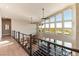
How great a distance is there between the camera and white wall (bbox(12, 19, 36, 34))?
7.21ft

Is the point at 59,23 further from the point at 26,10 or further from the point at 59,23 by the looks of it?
the point at 26,10

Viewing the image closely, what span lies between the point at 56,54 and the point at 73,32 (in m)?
0.56

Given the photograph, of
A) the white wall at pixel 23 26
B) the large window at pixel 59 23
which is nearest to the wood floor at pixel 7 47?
the white wall at pixel 23 26

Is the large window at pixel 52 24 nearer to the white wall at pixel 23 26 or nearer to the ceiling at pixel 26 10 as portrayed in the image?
the ceiling at pixel 26 10

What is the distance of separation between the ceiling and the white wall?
0.26 feet

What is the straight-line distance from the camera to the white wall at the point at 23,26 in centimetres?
220

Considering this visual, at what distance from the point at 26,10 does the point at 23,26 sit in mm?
318

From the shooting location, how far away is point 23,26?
2.23m

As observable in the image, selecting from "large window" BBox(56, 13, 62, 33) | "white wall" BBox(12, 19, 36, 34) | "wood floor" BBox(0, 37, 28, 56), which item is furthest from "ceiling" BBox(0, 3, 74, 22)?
"wood floor" BBox(0, 37, 28, 56)

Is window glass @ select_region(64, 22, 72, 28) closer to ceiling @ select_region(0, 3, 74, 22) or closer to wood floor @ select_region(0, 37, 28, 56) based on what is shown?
ceiling @ select_region(0, 3, 74, 22)

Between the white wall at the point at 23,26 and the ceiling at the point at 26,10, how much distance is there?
0.08 metres

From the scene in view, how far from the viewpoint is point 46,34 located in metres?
2.17

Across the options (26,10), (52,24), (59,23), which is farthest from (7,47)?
(59,23)

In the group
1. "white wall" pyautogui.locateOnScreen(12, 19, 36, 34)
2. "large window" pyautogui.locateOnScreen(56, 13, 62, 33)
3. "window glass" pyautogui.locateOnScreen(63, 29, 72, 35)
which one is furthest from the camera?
"white wall" pyautogui.locateOnScreen(12, 19, 36, 34)
